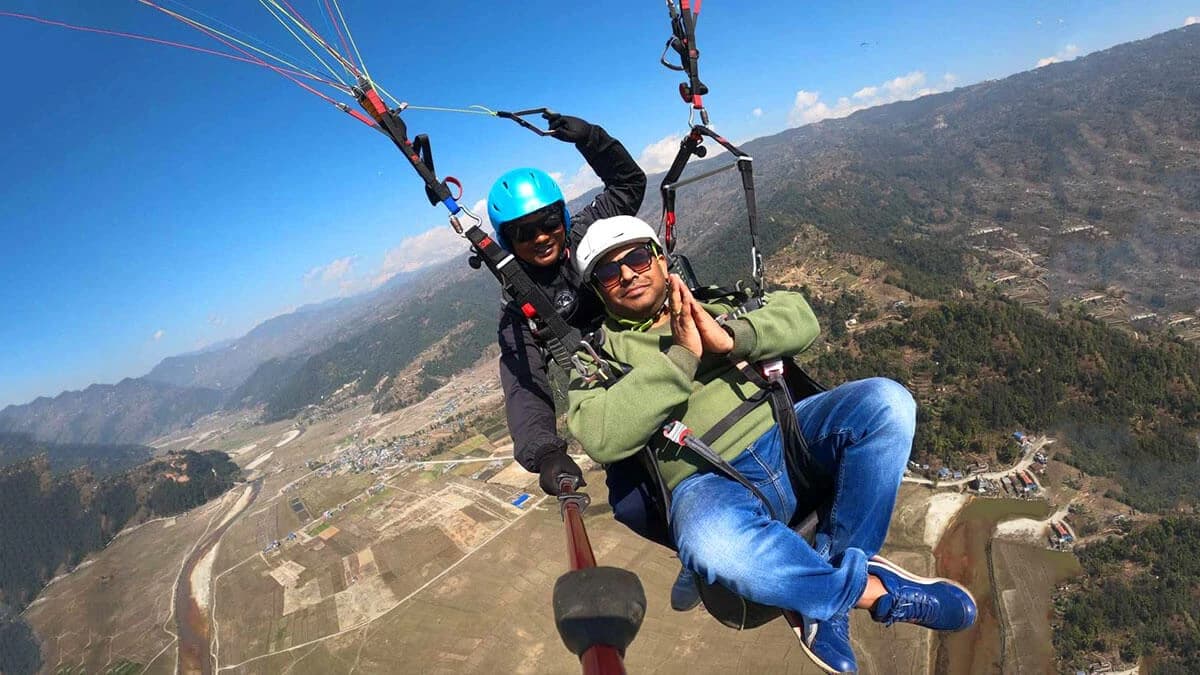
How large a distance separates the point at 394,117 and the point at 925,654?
3560 centimetres

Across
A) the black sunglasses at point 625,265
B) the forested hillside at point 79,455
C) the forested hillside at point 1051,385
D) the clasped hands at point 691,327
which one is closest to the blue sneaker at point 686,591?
the clasped hands at point 691,327

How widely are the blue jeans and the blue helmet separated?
237cm

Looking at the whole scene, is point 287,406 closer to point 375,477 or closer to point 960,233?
point 375,477

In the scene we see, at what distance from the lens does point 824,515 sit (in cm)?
312

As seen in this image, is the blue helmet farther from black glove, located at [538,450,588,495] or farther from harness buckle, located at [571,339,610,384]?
black glove, located at [538,450,588,495]

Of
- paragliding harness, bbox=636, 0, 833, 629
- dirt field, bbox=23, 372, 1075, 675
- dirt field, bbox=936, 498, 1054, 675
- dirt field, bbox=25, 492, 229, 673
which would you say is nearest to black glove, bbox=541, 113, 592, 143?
paragliding harness, bbox=636, 0, 833, 629

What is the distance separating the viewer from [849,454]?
108 inches

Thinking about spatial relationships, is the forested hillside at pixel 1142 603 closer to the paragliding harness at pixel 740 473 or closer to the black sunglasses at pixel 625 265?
the paragliding harness at pixel 740 473

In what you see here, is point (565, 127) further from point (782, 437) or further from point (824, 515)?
point (824, 515)

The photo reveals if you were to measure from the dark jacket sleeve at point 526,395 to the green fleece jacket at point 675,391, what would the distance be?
0.70 meters

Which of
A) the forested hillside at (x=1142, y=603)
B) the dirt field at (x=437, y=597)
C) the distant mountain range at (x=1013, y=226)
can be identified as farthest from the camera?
the distant mountain range at (x=1013, y=226)

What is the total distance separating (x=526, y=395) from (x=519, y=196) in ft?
5.20

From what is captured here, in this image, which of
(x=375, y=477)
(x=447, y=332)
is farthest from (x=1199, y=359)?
(x=447, y=332)

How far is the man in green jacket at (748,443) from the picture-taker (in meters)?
2.55
